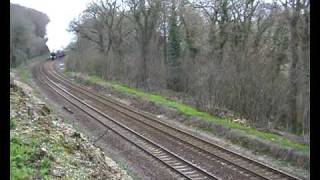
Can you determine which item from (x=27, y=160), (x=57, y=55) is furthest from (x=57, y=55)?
(x=27, y=160)

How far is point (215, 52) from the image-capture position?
31438mm

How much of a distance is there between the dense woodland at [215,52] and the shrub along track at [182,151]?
164 inches

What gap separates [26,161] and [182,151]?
7.16 m

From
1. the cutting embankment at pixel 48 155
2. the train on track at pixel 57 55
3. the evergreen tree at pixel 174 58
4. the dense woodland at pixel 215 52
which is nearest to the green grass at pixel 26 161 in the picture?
the cutting embankment at pixel 48 155

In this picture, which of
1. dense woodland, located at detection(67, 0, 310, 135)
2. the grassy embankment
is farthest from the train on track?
the grassy embankment

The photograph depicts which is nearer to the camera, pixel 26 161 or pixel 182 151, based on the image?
pixel 26 161

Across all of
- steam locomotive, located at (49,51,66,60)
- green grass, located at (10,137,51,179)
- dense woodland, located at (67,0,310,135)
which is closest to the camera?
green grass, located at (10,137,51,179)

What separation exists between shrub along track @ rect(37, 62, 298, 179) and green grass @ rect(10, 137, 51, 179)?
4242 millimetres

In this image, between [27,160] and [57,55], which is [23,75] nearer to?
[27,160]

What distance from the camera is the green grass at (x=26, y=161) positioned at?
8059 mm

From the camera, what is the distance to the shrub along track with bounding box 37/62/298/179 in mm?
12273

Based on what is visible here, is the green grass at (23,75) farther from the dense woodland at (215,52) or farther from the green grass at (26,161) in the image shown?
the green grass at (26,161)

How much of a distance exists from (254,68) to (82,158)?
14.1 metres

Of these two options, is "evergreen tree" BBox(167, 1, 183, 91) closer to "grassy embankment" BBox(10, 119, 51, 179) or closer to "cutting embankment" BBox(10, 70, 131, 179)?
"cutting embankment" BBox(10, 70, 131, 179)
